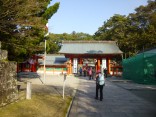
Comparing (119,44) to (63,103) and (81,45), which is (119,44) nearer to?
(81,45)

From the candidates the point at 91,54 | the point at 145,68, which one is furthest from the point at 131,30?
the point at 145,68

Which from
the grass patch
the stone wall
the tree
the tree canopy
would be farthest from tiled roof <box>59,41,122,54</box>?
the stone wall

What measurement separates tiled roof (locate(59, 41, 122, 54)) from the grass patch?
30.5 meters

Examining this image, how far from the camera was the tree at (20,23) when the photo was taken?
12.1 m

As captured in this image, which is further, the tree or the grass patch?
the tree

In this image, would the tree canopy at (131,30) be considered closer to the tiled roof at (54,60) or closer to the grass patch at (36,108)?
the tiled roof at (54,60)

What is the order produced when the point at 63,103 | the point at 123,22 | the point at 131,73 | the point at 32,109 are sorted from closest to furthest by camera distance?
the point at 32,109 < the point at 63,103 < the point at 131,73 < the point at 123,22

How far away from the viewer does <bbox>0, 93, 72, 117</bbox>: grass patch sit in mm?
8969

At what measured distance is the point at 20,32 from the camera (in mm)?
15750

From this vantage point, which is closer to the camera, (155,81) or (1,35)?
(1,35)

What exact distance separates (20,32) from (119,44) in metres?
32.7

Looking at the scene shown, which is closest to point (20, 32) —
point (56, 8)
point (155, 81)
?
point (56, 8)

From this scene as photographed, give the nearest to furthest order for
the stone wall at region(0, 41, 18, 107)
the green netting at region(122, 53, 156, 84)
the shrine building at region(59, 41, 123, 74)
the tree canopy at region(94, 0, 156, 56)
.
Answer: the stone wall at region(0, 41, 18, 107) → the green netting at region(122, 53, 156, 84) → the tree canopy at region(94, 0, 156, 56) → the shrine building at region(59, 41, 123, 74)

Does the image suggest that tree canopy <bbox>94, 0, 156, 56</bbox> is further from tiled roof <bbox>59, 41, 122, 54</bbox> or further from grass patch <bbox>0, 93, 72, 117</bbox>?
grass patch <bbox>0, 93, 72, 117</bbox>
